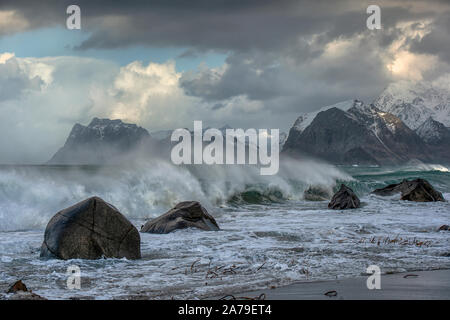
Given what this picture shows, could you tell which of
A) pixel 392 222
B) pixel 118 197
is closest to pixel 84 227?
pixel 392 222

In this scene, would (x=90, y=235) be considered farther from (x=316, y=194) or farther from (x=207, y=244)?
(x=316, y=194)

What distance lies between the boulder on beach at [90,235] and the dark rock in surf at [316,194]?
22245mm

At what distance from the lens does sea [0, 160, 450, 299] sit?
304 inches

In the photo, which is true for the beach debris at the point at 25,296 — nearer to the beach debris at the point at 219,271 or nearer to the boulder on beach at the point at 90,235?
the beach debris at the point at 219,271

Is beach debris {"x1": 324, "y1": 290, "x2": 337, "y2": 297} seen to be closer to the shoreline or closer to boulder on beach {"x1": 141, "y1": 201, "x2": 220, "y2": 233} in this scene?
the shoreline

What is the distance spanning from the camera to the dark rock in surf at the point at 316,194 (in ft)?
103

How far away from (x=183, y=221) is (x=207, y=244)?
2.38m

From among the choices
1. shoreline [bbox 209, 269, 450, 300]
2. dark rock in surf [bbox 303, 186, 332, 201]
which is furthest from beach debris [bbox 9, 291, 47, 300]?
dark rock in surf [bbox 303, 186, 332, 201]

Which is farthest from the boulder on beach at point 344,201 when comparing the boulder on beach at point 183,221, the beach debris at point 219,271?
the beach debris at point 219,271

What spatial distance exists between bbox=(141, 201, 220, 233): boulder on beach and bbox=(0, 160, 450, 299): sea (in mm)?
405

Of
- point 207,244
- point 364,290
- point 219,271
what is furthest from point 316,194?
point 364,290
